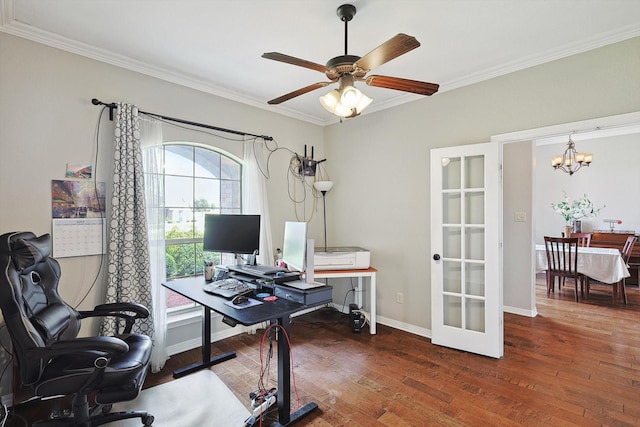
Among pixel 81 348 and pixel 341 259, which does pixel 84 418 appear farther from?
pixel 341 259

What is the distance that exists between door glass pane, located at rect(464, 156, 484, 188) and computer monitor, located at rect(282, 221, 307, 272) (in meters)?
1.79

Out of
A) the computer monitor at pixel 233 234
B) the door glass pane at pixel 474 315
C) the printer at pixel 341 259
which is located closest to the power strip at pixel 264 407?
the computer monitor at pixel 233 234

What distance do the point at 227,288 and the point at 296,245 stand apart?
63 centimetres

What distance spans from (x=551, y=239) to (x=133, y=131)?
18.2ft

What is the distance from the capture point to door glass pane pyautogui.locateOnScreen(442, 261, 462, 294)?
315cm

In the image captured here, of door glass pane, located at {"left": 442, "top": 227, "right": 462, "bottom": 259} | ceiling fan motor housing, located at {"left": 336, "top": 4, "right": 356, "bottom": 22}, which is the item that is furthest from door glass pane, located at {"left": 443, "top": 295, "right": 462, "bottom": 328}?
ceiling fan motor housing, located at {"left": 336, "top": 4, "right": 356, "bottom": 22}

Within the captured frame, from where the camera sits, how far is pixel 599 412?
6.89 feet

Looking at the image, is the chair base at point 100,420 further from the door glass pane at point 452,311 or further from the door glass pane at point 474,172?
the door glass pane at point 474,172

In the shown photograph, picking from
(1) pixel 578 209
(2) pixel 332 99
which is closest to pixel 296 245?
(2) pixel 332 99

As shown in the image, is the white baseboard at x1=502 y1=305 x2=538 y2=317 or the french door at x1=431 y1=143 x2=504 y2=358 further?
the white baseboard at x1=502 y1=305 x2=538 y2=317

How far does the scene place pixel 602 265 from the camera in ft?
14.7

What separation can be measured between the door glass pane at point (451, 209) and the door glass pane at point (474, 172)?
170 millimetres

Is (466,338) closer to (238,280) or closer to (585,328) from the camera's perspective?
(585,328)

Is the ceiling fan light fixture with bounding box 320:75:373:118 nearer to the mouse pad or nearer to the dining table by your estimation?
the mouse pad
